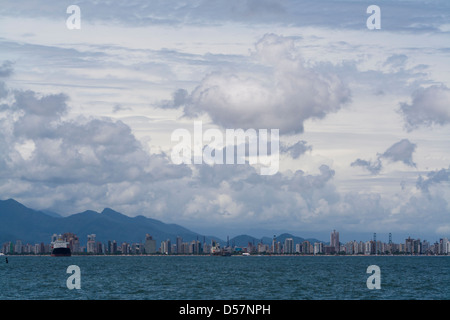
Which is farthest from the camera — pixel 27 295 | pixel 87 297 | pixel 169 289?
pixel 169 289

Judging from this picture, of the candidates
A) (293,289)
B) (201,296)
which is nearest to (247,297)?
(201,296)
